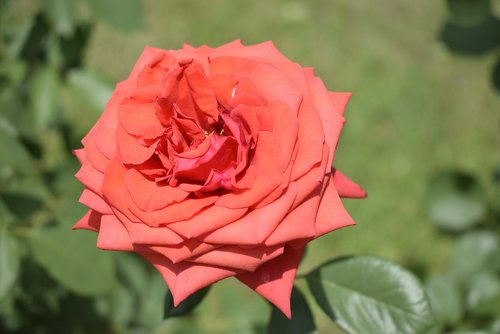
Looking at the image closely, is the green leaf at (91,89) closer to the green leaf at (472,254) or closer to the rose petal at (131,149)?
the rose petal at (131,149)

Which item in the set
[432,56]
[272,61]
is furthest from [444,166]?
[272,61]

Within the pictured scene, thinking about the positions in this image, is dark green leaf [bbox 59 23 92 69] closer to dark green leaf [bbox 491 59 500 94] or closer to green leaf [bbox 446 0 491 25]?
green leaf [bbox 446 0 491 25]

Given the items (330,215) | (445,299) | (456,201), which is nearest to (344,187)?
(330,215)

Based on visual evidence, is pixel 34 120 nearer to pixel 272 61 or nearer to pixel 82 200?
pixel 82 200

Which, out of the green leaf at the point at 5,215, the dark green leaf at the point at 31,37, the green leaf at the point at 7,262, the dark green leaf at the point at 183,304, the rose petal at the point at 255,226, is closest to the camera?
the rose petal at the point at 255,226

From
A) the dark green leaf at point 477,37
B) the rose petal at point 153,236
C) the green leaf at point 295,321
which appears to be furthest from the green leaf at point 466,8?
the rose petal at point 153,236

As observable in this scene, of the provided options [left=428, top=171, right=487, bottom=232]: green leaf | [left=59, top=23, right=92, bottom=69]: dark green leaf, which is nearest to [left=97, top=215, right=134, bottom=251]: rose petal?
[left=59, top=23, right=92, bottom=69]: dark green leaf
